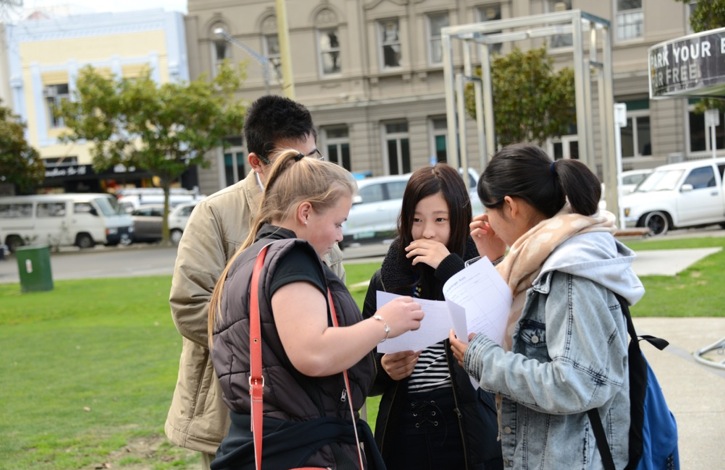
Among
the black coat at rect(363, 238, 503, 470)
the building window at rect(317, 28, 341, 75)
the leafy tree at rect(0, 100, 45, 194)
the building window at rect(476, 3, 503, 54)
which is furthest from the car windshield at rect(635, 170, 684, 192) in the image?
the leafy tree at rect(0, 100, 45, 194)

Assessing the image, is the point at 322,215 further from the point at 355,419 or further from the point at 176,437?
the point at 176,437

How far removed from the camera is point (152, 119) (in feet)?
108

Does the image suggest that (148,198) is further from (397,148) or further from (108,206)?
(397,148)

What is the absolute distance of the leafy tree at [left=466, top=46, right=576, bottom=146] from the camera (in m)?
29.9

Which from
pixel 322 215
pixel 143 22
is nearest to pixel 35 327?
pixel 322 215

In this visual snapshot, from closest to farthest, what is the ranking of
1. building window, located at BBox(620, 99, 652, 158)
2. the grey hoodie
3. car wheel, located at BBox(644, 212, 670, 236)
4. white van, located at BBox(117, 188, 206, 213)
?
the grey hoodie, car wheel, located at BBox(644, 212, 670, 236), building window, located at BBox(620, 99, 652, 158), white van, located at BBox(117, 188, 206, 213)

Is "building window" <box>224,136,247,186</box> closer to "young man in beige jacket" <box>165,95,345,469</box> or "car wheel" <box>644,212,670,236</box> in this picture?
"car wheel" <box>644,212,670,236</box>

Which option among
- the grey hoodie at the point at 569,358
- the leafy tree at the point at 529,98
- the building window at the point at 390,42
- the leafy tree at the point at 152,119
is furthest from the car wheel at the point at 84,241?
the grey hoodie at the point at 569,358

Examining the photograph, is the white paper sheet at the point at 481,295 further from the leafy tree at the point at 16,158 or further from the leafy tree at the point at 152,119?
the leafy tree at the point at 16,158

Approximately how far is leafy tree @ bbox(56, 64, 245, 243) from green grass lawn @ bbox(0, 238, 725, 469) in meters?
16.1

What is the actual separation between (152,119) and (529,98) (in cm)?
1369

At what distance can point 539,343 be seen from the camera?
2.68m

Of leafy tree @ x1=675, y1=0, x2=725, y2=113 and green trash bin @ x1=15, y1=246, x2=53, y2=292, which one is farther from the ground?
leafy tree @ x1=675, y1=0, x2=725, y2=113

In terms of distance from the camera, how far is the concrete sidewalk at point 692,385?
16.9 ft
